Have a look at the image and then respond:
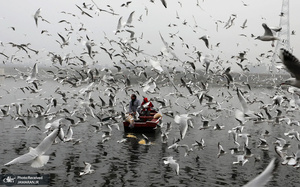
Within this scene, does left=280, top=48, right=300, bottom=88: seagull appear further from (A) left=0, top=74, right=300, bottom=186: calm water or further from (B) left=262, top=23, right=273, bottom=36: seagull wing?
(A) left=0, top=74, right=300, bottom=186: calm water

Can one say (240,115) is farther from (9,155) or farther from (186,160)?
(9,155)

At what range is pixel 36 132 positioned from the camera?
2358 centimetres

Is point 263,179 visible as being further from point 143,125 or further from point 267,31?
point 143,125

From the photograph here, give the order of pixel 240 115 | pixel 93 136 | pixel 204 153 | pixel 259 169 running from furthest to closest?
pixel 93 136 → pixel 204 153 → pixel 259 169 → pixel 240 115

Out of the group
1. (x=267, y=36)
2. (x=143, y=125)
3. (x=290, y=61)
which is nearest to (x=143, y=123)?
(x=143, y=125)

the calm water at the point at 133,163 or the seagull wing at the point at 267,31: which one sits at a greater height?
the seagull wing at the point at 267,31

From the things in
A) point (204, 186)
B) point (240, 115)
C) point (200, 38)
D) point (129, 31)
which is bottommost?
point (204, 186)

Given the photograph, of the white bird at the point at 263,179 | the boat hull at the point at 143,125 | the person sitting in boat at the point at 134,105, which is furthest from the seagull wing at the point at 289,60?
the boat hull at the point at 143,125

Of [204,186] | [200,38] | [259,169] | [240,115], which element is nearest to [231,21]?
[200,38]

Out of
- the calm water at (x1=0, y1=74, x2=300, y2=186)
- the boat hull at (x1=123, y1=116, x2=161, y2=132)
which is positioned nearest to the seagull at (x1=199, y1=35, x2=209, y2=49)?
the calm water at (x1=0, y1=74, x2=300, y2=186)

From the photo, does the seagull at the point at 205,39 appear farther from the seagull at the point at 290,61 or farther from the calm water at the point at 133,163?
the seagull at the point at 290,61

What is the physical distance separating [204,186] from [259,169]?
462 cm

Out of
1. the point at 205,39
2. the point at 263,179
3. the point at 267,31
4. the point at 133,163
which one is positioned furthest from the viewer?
the point at 205,39

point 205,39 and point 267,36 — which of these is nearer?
point 267,36
